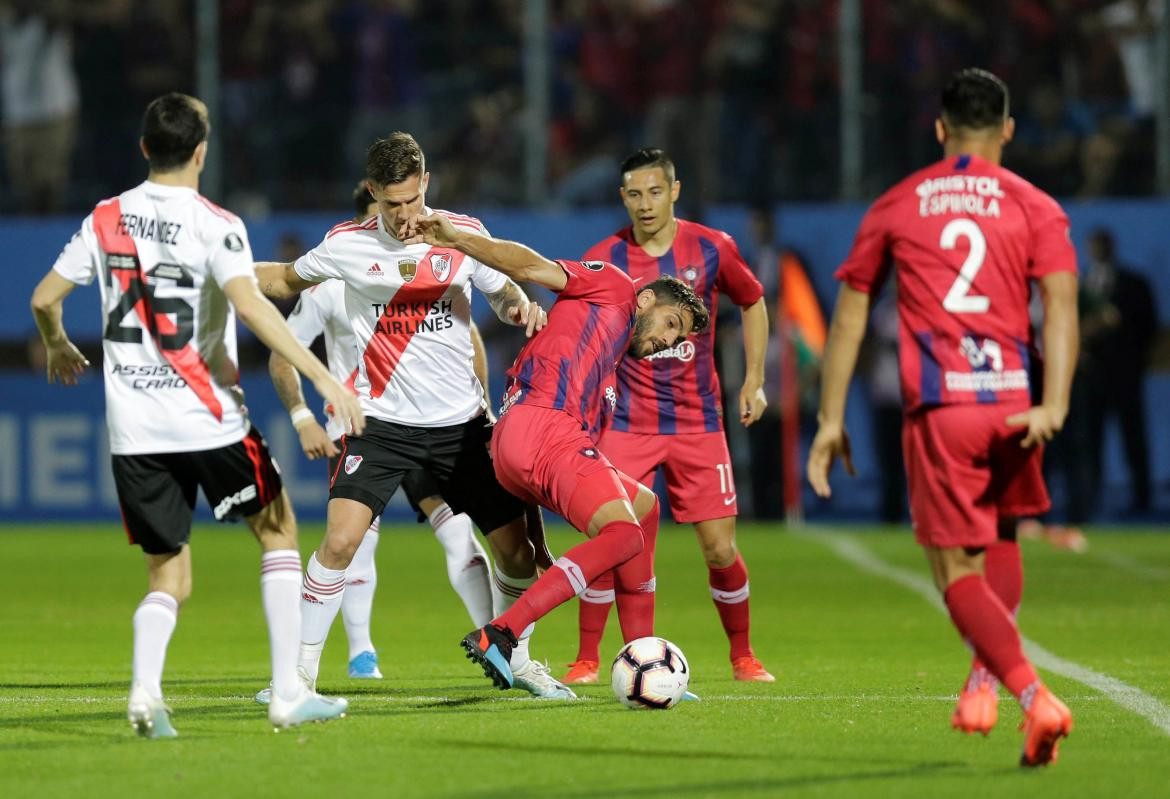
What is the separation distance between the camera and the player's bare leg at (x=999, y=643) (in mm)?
5762

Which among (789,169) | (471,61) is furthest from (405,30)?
(789,169)

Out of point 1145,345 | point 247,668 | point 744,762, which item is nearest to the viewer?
point 744,762

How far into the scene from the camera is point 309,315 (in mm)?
8742

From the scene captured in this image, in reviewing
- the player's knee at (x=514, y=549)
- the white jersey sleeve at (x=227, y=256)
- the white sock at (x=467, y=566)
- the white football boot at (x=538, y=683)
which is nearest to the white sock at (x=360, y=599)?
the white sock at (x=467, y=566)

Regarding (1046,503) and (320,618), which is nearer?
(1046,503)

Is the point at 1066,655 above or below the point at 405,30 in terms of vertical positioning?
below

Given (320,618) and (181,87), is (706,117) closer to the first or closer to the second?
(181,87)

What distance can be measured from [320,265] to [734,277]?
2231 mm

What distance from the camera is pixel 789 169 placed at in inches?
739

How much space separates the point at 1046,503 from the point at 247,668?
14.3ft

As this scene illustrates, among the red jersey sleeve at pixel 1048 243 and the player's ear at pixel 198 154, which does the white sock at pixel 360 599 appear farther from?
the red jersey sleeve at pixel 1048 243

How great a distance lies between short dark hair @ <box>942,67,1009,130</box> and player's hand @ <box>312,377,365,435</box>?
220 centimetres

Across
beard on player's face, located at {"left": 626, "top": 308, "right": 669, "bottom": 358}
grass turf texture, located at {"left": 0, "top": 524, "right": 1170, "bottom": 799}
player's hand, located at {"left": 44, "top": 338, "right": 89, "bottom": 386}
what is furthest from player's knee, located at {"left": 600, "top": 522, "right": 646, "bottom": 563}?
player's hand, located at {"left": 44, "top": 338, "right": 89, "bottom": 386}

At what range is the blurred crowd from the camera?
18406mm
